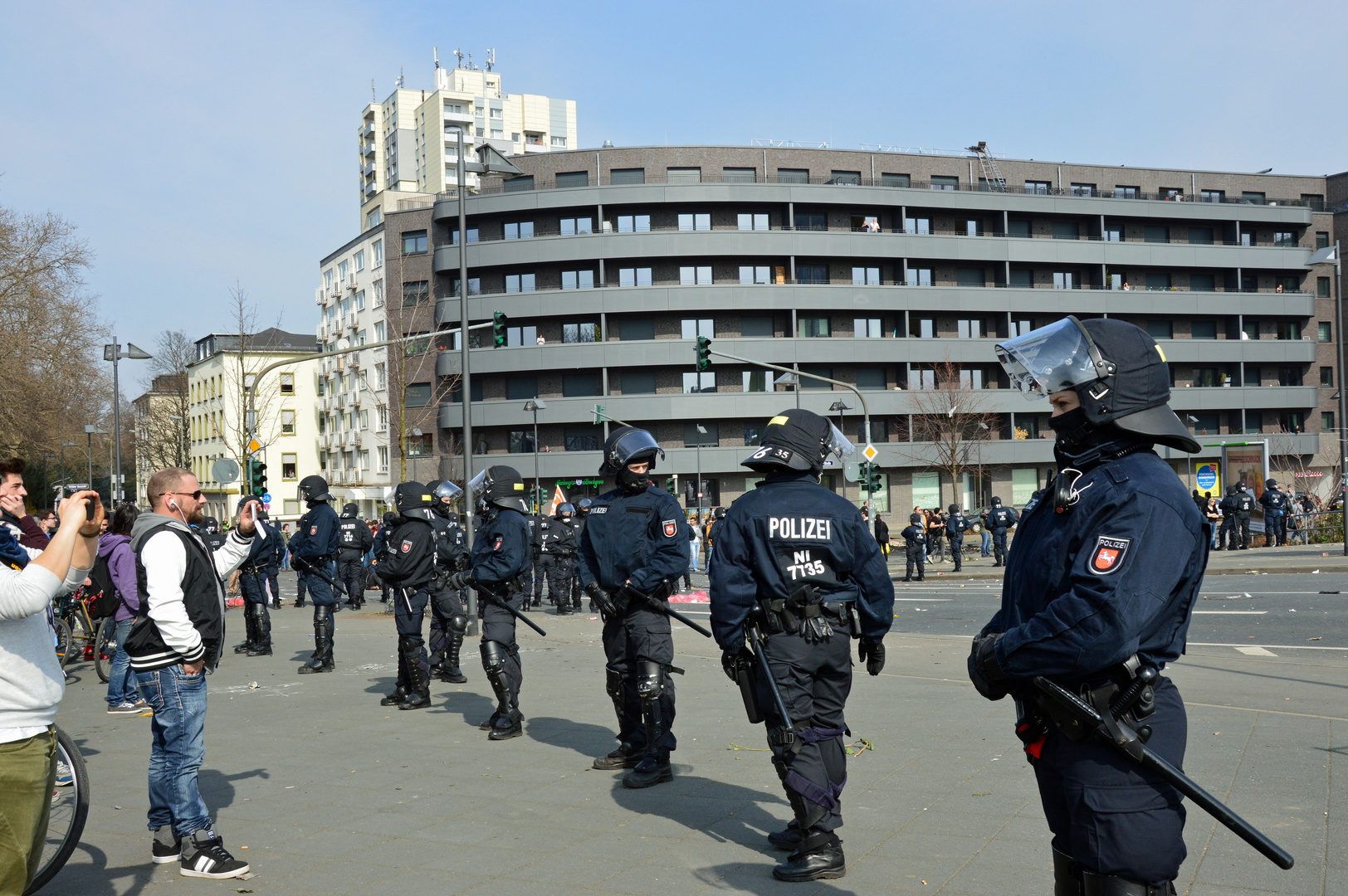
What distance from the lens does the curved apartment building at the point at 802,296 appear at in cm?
5428

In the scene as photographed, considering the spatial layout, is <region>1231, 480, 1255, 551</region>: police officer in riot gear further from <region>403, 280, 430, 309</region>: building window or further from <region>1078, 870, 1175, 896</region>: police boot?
<region>403, 280, 430, 309</region>: building window

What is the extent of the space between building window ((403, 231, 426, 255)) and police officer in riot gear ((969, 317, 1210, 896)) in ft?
198

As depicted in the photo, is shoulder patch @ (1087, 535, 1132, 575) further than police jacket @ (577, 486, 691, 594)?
No

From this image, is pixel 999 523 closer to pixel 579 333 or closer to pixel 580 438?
pixel 580 438

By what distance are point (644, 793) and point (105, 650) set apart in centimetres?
806

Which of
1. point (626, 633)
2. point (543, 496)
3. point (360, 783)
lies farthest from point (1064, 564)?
point (543, 496)

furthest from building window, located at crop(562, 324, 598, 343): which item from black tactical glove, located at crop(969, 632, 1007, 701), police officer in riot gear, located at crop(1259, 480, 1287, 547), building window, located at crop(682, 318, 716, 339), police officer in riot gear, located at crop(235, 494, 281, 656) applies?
black tactical glove, located at crop(969, 632, 1007, 701)

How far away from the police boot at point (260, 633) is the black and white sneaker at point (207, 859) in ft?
30.3

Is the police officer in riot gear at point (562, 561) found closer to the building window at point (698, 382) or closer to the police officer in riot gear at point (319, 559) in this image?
the police officer in riot gear at point (319, 559)

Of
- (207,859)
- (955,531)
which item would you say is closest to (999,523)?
(955,531)

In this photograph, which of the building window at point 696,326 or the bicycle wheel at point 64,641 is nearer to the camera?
the bicycle wheel at point 64,641

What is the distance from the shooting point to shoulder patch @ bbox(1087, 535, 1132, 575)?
2.59 metres

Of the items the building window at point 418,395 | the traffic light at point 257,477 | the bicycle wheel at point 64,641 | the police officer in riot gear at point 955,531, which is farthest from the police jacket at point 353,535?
the building window at point 418,395

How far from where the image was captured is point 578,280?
55312mm
